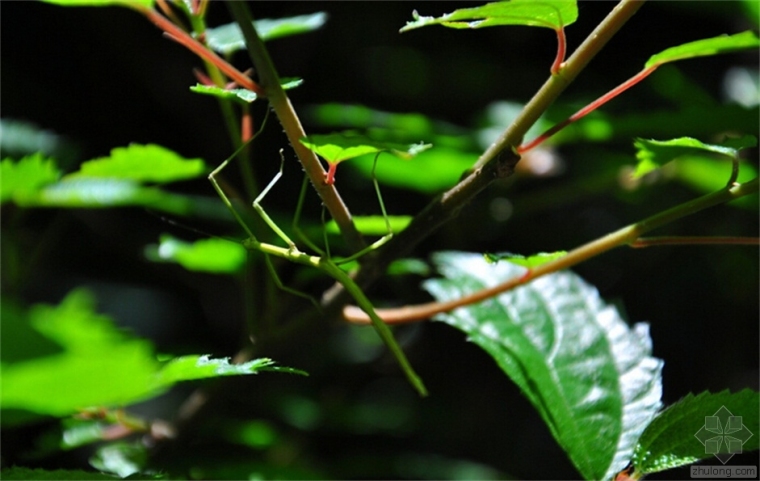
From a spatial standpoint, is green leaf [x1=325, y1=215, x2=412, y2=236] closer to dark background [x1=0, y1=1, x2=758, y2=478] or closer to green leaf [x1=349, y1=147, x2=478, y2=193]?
A: green leaf [x1=349, y1=147, x2=478, y2=193]

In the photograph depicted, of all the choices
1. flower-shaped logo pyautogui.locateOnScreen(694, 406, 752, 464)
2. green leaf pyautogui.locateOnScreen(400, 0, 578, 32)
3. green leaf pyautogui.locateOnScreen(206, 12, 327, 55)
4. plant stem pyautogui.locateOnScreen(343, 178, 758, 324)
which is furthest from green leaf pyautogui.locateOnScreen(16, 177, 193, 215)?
flower-shaped logo pyautogui.locateOnScreen(694, 406, 752, 464)

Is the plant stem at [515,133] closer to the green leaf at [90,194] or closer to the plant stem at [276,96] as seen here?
the plant stem at [276,96]

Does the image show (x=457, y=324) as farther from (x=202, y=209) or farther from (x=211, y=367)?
(x=202, y=209)

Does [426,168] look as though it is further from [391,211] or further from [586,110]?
[586,110]

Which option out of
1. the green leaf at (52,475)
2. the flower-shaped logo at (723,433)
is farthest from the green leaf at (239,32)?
the flower-shaped logo at (723,433)

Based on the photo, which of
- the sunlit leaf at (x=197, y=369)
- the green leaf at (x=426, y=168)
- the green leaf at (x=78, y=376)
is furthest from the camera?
the green leaf at (x=426, y=168)

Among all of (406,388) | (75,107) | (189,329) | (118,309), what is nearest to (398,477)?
(406,388)
